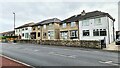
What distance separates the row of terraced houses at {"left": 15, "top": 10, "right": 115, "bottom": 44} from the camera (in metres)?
40.1

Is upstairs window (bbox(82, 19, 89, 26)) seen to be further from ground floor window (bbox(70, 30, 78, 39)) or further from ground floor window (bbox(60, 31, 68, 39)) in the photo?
ground floor window (bbox(60, 31, 68, 39))

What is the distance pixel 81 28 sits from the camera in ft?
151

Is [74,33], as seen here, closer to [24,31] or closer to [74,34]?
[74,34]

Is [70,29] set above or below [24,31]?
below

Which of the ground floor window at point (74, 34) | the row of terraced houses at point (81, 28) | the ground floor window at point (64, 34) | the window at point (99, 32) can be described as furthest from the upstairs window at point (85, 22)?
the ground floor window at point (64, 34)

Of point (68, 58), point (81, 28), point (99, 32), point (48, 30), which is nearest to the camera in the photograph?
point (68, 58)

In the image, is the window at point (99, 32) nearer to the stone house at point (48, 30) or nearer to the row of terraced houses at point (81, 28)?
the row of terraced houses at point (81, 28)

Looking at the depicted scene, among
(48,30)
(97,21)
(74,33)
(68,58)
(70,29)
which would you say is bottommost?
(68,58)

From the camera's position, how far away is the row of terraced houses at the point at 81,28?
131ft

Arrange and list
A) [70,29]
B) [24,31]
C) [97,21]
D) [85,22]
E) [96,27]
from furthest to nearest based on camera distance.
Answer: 1. [24,31]
2. [70,29]
3. [85,22]
4. [96,27]
5. [97,21]

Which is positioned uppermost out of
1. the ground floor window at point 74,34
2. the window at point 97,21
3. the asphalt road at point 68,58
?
the window at point 97,21

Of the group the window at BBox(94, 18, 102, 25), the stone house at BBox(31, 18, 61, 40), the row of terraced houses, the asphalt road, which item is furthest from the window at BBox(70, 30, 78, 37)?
the asphalt road

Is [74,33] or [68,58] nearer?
[68,58]

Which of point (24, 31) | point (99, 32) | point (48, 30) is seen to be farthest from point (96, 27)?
point (24, 31)
